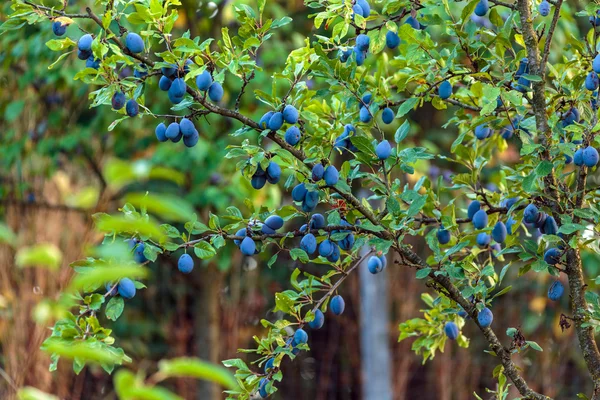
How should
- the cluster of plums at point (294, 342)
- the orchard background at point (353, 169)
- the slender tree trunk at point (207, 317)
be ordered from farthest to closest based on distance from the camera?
the slender tree trunk at point (207, 317) < the cluster of plums at point (294, 342) < the orchard background at point (353, 169)

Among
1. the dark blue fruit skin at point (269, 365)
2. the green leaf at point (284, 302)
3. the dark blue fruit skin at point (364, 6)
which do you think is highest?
the dark blue fruit skin at point (364, 6)

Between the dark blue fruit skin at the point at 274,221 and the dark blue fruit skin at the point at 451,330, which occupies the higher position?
the dark blue fruit skin at the point at 274,221

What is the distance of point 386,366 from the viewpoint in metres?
3.86

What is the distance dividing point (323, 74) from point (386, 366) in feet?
9.04

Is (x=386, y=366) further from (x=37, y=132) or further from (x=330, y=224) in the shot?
(x=330, y=224)

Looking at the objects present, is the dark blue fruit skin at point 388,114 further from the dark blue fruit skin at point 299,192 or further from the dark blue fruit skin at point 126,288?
the dark blue fruit skin at point 126,288

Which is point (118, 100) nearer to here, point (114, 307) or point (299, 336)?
point (114, 307)

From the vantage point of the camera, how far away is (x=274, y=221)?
137 cm

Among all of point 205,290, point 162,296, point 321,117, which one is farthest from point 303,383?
point 321,117

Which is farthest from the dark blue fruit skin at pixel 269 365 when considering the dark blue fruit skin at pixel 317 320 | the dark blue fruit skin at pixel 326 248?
the dark blue fruit skin at pixel 326 248

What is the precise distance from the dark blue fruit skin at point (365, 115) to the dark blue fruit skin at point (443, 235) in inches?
10.9

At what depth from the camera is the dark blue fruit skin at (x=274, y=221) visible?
4.49ft

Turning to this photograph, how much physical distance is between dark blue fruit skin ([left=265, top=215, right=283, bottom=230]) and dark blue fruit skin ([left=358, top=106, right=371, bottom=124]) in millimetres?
255

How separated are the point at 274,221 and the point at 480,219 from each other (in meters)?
0.43
